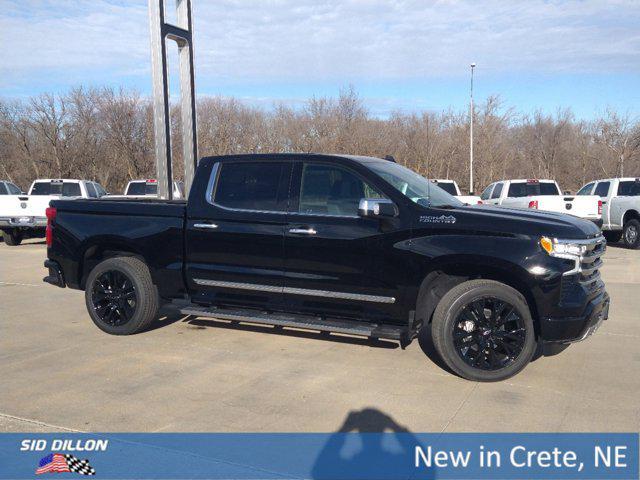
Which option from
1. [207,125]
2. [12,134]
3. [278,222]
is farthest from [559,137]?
[278,222]

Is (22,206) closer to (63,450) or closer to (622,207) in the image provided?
(63,450)

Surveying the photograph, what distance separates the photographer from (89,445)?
4062 millimetres

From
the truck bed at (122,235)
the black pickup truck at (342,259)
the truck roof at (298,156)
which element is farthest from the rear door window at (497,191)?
the truck bed at (122,235)

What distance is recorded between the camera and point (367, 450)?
13.1ft

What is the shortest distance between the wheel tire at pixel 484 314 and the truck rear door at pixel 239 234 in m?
1.60

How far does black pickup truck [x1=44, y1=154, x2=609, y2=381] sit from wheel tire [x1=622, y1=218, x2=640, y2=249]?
11.0m

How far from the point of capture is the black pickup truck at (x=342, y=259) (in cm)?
511

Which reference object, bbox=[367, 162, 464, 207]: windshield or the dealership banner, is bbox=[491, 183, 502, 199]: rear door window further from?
the dealership banner

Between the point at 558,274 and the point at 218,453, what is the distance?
9.75 ft

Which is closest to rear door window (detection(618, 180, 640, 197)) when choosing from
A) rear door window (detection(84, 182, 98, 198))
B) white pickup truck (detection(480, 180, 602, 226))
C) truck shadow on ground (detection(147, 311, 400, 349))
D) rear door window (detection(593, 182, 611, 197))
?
rear door window (detection(593, 182, 611, 197))

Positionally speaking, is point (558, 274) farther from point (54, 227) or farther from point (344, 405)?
point (54, 227)

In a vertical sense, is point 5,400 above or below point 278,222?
below

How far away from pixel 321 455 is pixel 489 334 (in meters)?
1.98

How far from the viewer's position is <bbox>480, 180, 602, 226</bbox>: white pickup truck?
47.5 ft
